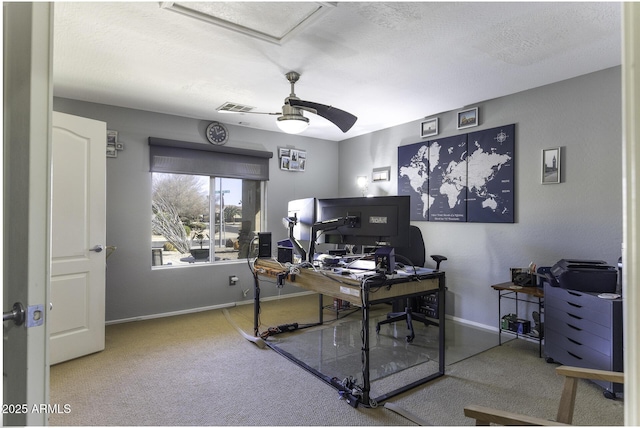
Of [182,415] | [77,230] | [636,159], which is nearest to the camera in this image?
[636,159]

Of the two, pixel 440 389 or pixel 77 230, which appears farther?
pixel 77 230

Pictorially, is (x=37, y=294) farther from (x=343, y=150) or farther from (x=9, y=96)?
(x=343, y=150)

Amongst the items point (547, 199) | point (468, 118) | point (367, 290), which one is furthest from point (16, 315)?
point (468, 118)

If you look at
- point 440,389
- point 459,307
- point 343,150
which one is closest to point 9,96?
point 440,389

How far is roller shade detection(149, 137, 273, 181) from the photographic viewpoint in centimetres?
421

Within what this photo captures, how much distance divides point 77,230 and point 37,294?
2.44m

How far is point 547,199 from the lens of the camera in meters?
3.36

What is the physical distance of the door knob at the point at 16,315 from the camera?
0.99 metres

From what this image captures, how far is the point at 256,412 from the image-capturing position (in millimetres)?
2195

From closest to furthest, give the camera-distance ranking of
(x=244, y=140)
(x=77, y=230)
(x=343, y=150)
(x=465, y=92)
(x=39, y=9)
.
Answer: (x=39, y=9), (x=77, y=230), (x=465, y=92), (x=244, y=140), (x=343, y=150)

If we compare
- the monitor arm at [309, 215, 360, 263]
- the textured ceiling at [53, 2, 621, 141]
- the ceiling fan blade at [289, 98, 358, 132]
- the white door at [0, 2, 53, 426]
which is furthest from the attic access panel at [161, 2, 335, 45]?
the monitor arm at [309, 215, 360, 263]

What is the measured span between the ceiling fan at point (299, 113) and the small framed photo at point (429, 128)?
173 cm

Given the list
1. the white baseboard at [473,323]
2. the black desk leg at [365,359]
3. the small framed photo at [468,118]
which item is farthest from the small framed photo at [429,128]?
the black desk leg at [365,359]

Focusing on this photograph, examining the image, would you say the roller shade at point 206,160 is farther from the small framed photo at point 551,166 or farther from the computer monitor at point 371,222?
the small framed photo at point 551,166
